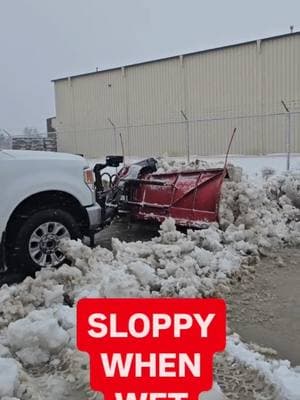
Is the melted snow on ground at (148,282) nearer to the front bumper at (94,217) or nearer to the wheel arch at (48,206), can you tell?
the front bumper at (94,217)

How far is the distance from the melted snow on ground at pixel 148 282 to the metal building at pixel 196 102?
432 inches

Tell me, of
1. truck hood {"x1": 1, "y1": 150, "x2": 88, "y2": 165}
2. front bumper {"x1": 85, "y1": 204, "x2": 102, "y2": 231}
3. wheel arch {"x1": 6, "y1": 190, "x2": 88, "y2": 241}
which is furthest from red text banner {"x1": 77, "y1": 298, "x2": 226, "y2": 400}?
front bumper {"x1": 85, "y1": 204, "x2": 102, "y2": 231}

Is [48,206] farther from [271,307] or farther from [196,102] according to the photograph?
[196,102]

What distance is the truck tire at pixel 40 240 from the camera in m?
6.02

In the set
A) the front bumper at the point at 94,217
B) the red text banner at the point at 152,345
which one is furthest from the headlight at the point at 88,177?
the red text banner at the point at 152,345

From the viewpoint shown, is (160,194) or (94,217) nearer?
(94,217)

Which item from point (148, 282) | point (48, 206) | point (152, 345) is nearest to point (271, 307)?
point (148, 282)

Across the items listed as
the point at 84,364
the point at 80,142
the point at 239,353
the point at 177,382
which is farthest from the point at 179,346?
the point at 80,142

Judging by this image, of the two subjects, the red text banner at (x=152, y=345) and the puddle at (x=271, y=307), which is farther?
the puddle at (x=271, y=307)

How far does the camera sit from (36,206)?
6234mm

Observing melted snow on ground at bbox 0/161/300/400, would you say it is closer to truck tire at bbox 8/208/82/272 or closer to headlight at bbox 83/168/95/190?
truck tire at bbox 8/208/82/272

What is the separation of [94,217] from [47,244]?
78cm

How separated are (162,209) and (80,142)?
1979 centimetres

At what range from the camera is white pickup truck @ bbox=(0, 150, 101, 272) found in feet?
19.7
